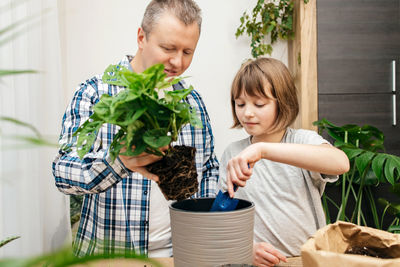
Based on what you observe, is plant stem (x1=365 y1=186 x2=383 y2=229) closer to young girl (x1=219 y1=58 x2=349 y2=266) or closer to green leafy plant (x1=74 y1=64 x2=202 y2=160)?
young girl (x1=219 y1=58 x2=349 y2=266)

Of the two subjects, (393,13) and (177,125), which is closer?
(177,125)

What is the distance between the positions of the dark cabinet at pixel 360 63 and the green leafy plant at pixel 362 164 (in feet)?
0.91

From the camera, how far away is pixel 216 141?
7.97ft

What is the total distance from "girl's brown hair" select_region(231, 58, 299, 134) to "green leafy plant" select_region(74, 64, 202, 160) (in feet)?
2.14

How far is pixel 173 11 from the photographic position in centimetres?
111

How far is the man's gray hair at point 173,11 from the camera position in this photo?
1116 millimetres

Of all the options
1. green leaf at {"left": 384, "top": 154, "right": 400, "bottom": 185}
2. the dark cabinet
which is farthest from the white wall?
green leaf at {"left": 384, "top": 154, "right": 400, "bottom": 185}

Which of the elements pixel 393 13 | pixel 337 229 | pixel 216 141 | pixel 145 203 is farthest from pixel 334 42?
pixel 337 229

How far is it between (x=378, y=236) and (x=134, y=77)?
1.76 feet

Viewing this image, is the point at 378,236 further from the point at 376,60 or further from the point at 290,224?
the point at 376,60

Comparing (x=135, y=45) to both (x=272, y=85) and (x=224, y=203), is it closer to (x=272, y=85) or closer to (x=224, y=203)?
(x=272, y=85)

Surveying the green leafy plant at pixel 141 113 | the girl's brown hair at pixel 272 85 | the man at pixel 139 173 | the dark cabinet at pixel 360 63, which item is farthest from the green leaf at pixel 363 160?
the green leafy plant at pixel 141 113

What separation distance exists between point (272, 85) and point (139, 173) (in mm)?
590

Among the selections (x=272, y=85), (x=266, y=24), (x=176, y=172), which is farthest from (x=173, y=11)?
(x=266, y=24)
